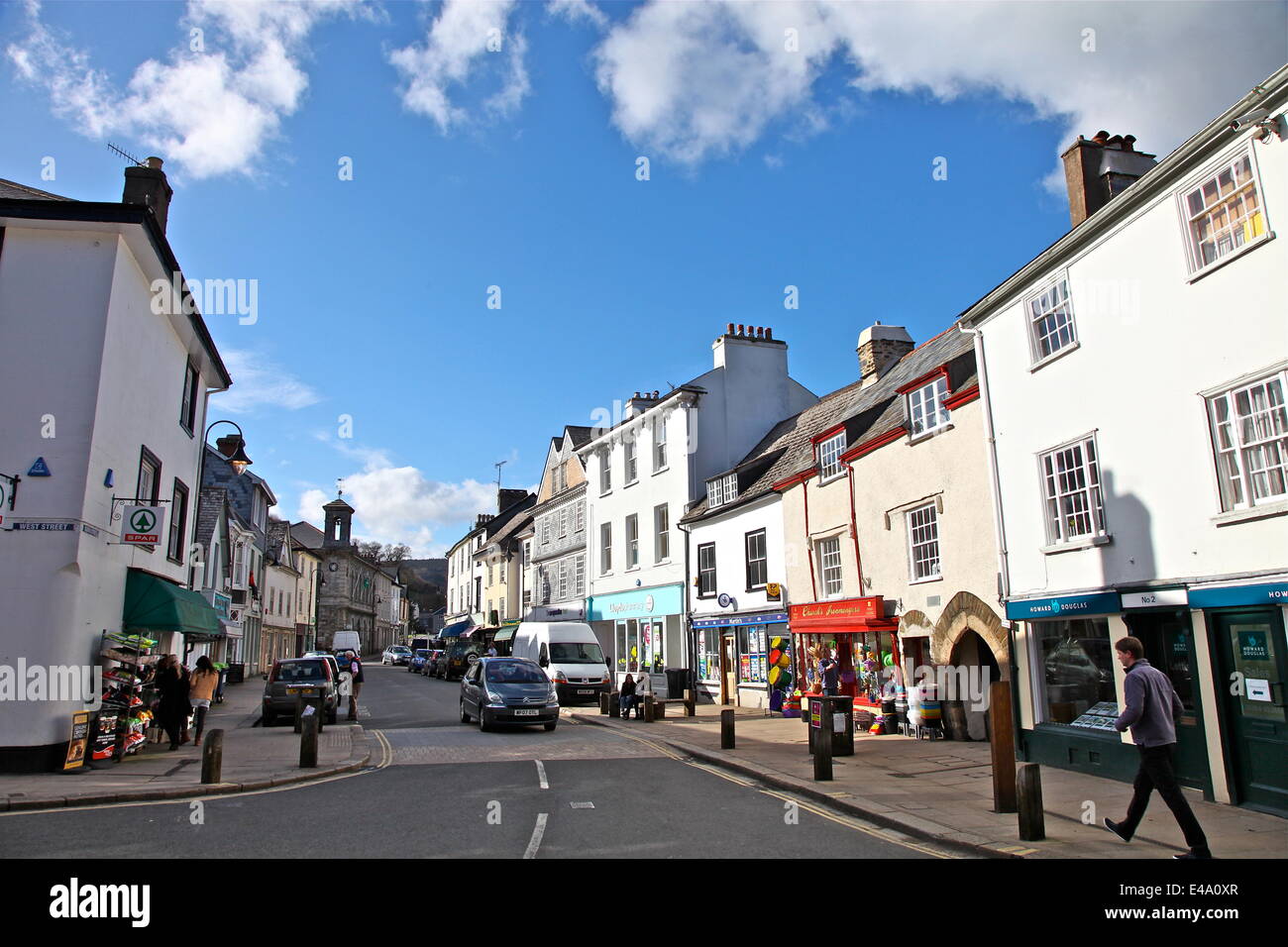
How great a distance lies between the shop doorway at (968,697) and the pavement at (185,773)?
10552 millimetres

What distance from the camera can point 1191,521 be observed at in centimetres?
1020

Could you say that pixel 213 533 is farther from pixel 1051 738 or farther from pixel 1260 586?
pixel 1260 586

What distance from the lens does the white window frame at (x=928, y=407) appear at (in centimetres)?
1608

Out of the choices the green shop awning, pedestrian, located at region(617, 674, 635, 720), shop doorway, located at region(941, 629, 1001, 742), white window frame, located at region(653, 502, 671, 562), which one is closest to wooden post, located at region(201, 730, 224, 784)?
the green shop awning

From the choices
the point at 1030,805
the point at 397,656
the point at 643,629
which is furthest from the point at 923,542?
the point at 397,656

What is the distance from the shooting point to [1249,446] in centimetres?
959

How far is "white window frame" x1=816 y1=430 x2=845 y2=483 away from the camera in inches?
784

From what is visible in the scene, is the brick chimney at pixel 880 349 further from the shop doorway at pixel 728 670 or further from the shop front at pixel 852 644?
the shop doorway at pixel 728 670

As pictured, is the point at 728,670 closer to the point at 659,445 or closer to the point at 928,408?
the point at 659,445

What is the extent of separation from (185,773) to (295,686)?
8.11 metres

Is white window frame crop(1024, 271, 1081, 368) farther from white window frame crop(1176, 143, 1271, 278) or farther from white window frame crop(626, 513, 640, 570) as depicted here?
white window frame crop(626, 513, 640, 570)

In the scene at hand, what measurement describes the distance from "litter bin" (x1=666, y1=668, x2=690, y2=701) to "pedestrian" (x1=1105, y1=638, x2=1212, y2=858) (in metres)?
20.1

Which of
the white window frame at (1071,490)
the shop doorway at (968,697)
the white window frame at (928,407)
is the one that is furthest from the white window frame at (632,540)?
the white window frame at (1071,490)
